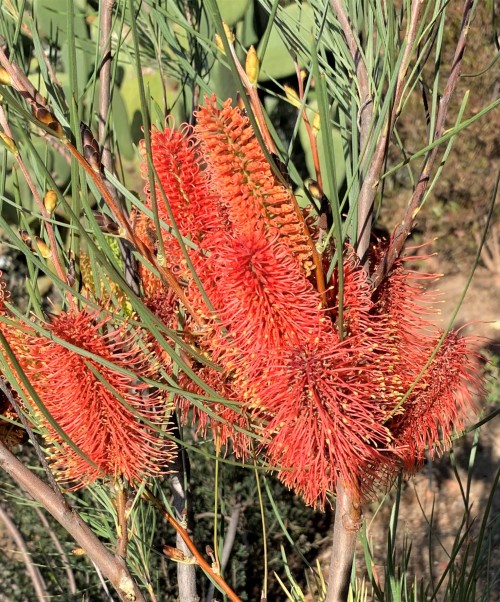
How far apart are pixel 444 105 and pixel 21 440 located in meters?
0.29

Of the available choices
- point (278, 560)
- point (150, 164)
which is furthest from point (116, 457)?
point (278, 560)

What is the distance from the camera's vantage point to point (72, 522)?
371 millimetres

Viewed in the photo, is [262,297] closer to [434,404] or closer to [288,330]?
[288,330]

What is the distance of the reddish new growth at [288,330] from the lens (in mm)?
288

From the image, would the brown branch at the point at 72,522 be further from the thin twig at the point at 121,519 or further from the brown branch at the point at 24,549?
the brown branch at the point at 24,549

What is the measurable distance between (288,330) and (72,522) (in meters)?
0.16

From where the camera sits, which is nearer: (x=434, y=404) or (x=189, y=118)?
(x=434, y=404)

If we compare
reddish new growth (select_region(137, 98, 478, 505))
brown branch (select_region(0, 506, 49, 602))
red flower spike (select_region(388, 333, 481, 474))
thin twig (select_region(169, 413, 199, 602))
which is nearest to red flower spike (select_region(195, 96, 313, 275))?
reddish new growth (select_region(137, 98, 478, 505))

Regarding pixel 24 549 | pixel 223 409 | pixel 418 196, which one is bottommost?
pixel 24 549

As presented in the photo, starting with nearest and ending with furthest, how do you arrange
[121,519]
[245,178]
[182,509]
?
[245,178], [121,519], [182,509]

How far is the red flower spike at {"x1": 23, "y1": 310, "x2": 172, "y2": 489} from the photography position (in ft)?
1.10

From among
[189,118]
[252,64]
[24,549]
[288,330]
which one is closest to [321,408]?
[288,330]

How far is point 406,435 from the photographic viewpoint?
Answer: 0.36 m

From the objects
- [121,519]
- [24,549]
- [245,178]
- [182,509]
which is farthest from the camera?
[24,549]
